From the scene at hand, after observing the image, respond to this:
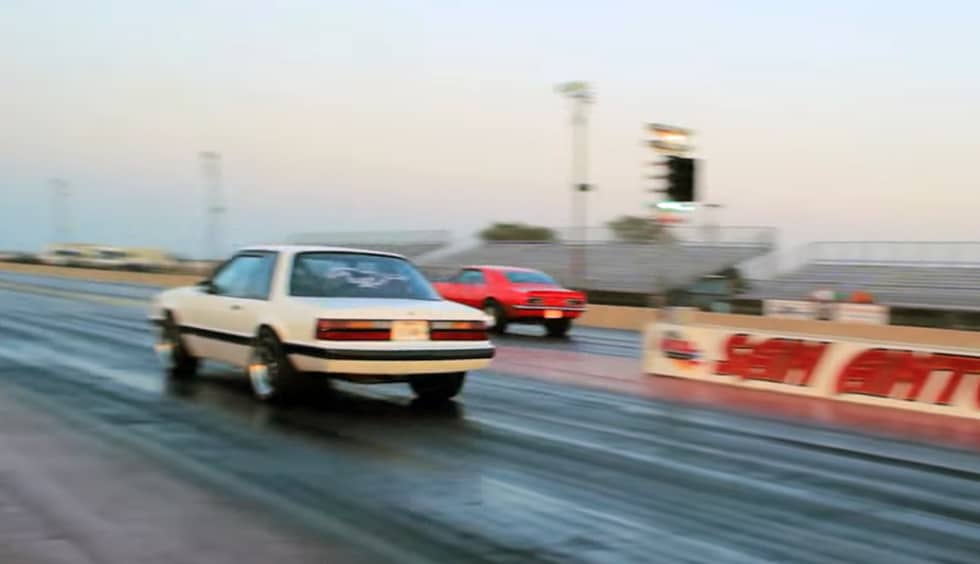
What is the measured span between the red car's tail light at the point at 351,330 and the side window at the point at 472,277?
1300 cm

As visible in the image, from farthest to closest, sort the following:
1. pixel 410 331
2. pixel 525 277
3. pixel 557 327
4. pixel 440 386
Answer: pixel 525 277
pixel 557 327
pixel 440 386
pixel 410 331

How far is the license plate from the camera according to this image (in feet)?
26.8

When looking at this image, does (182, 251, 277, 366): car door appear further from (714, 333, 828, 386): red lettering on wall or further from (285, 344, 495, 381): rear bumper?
(714, 333, 828, 386): red lettering on wall

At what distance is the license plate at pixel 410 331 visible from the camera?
8.16 meters

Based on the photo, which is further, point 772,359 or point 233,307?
point 772,359

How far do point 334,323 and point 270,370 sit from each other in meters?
1.03

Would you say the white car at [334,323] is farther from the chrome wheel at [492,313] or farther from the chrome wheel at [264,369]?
the chrome wheel at [492,313]

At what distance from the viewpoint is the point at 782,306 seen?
79.0 ft

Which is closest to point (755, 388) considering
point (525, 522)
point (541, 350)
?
point (541, 350)

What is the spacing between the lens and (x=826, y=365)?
10547 millimetres

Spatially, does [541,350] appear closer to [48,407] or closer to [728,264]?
[48,407]

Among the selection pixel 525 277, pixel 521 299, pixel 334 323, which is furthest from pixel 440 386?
pixel 525 277

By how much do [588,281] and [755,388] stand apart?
26889mm

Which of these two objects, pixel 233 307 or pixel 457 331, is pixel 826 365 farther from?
pixel 233 307
